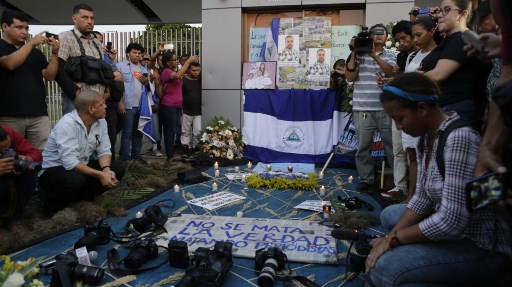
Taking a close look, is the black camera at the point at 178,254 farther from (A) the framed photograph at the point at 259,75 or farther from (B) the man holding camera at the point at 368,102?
(A) the framed photograph at the point at 259,75

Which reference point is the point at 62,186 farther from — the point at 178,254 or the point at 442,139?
the point at 442,139

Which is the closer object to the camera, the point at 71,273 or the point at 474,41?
the point at 474,41

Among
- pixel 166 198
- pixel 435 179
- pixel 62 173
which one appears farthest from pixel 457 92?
pixel 62 173

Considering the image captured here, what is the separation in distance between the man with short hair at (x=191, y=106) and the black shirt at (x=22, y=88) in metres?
3.33

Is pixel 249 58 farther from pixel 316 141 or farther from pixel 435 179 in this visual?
pixel 435 179

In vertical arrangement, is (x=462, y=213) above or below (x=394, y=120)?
below

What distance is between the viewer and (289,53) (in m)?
7.23

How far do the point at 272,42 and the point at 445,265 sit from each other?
604 centimetres

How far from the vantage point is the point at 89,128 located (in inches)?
157

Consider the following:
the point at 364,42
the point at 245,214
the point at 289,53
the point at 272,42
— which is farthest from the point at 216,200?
the point at 272,42

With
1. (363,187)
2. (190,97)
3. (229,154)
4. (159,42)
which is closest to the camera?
(363,187)

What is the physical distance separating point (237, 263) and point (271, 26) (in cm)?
547

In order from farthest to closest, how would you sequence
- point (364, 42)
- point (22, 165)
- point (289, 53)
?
point (289, 53), point (364, 42), point (22, 165)

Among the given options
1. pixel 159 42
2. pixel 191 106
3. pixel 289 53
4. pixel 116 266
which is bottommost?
pixel 116 266
